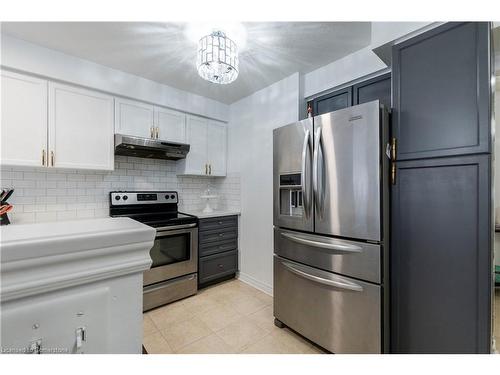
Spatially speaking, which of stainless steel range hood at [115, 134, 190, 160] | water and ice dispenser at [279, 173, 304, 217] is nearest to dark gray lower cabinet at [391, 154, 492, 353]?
water and ice dispenser at [279, 173, 304, 217]

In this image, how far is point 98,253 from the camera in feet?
1.32

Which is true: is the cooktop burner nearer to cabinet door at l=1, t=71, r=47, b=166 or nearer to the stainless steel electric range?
the stainless steel electric range

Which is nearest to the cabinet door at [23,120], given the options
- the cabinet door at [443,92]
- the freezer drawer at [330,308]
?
the freezer drawer at [330,308]

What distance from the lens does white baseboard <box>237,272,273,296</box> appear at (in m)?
2.61

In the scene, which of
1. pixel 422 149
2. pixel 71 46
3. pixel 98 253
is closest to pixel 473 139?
pixel 422 149

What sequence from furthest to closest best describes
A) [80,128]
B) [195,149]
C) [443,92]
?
[195,149] → [80,128] → [443,92]

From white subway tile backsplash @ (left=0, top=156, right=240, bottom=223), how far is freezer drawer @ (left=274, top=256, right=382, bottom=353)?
148cm

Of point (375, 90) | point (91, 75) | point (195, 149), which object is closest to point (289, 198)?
point (375, 90)

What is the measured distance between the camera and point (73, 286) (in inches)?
15.8

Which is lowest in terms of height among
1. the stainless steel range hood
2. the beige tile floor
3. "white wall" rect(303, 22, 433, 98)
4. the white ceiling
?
the beige tile floor

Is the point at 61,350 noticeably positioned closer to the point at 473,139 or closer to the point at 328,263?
the point at 328,263

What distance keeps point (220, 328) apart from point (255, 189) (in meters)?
1.49

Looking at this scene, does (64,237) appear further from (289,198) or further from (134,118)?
(134,118)

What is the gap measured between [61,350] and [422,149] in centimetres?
168
